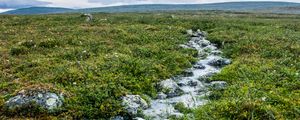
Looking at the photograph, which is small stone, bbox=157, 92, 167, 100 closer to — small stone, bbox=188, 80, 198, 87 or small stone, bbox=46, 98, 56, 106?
small stone, bbox=188, 80, 198, 87

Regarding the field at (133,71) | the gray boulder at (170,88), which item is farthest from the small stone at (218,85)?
the gray boulder at (170,88)

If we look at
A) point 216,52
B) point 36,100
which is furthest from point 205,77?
Answer: point 36,100

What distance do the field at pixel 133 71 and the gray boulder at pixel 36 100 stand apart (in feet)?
0.80

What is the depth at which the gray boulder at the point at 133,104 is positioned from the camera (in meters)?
15.4

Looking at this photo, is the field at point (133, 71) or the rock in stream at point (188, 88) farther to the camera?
the rock in stream at point (188, 88)

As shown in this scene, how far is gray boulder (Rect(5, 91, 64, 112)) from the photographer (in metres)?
14.9

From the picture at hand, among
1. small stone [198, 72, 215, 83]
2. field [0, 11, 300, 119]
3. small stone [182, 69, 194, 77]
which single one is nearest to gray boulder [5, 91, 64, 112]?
field [0, 11, 300, 119]

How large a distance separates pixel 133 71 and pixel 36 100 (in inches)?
239

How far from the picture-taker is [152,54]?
2522cm

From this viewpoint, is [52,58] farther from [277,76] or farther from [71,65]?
[277,76]

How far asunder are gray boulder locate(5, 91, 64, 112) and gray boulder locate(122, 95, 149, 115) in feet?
7.51

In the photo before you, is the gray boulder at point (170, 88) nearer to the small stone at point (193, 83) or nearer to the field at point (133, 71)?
the field at point (133, 71)

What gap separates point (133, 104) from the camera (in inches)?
619

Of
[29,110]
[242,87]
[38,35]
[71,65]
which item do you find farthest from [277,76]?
[38,35]
